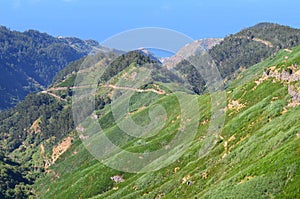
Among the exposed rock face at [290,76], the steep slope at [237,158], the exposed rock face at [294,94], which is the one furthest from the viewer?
the exposed rock face at [290,76]

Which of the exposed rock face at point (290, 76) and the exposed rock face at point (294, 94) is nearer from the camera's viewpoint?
the exposed rock face at point (294, 94)

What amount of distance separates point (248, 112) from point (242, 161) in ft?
116

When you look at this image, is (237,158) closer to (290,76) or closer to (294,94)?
(294,94)

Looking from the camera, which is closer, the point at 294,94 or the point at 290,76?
the point at 294,94

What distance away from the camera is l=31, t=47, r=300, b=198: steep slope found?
70.1 m

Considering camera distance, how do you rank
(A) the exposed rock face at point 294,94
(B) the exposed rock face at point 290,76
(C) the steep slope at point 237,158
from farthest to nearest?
(B) the exposed rock face at point 290,76 < (A) the exposed rock face at point 294,94 < (C) the steep slope at point 237,158

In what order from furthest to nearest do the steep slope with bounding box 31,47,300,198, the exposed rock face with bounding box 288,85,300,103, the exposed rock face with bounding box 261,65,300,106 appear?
the exposed rock face with bounding box 261,65,300,106 < the exposed rock face with bounding box 288,85,300,103 < the steep slope with bounding box 31,47,300,198

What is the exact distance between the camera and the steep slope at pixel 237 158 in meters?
70.1

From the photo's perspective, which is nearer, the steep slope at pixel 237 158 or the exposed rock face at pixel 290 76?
the steep slope at pixel 237 158

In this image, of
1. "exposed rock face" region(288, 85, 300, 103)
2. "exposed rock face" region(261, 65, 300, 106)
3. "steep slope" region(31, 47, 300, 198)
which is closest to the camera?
"steep slope" region(31, 47, 300, 198)

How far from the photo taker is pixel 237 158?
304ft

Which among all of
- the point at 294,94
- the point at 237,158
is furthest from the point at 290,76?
the point at 237,158

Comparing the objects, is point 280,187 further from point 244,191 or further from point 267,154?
point 267,154

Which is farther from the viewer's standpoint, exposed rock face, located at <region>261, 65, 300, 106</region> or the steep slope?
exposed rock face, located at <region>261, 65, 300, 106</region>
